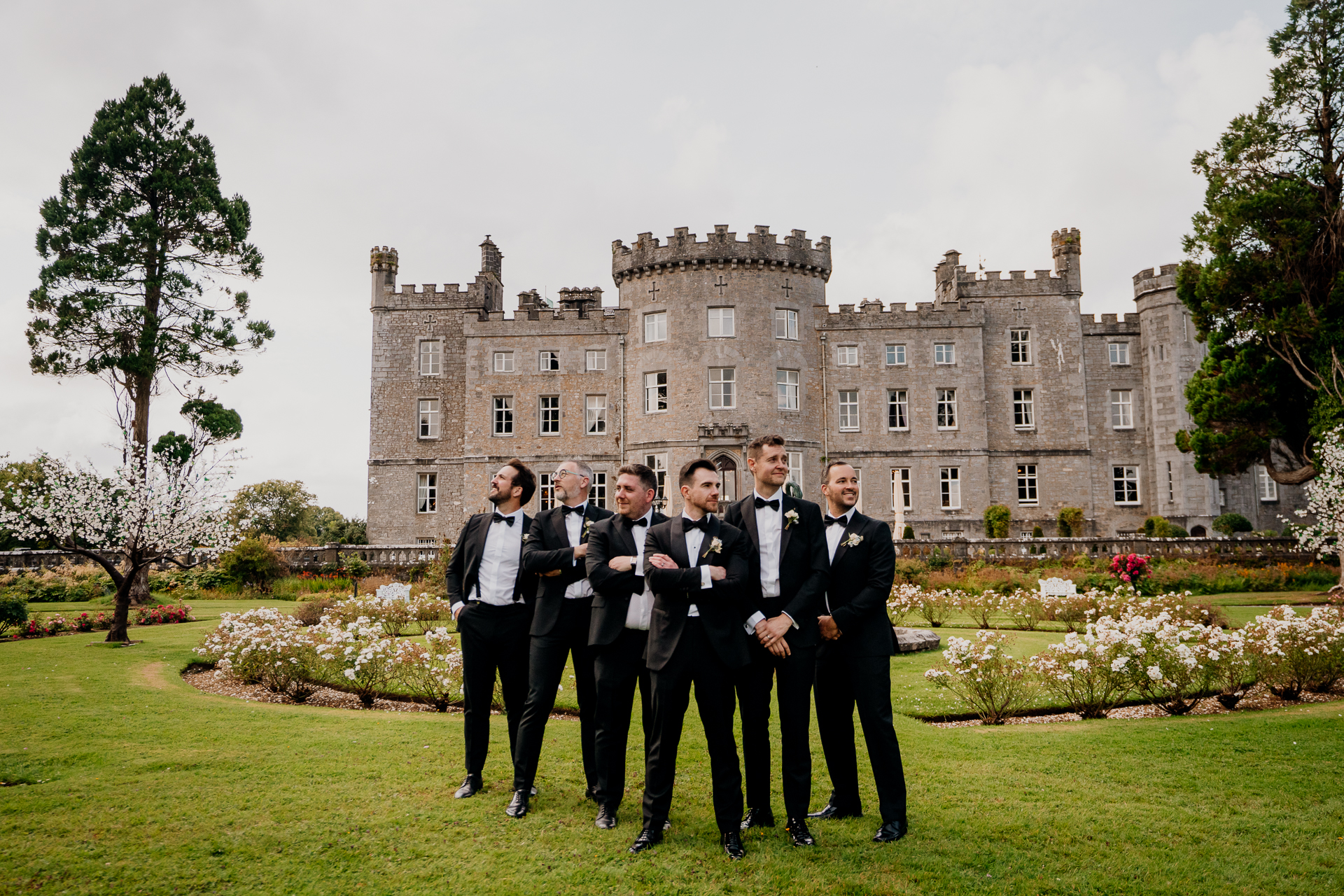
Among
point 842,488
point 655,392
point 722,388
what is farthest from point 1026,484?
point 842,488

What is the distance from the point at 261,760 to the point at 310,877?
8.00ft

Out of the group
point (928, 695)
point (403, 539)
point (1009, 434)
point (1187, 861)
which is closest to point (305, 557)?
point (403, 539)

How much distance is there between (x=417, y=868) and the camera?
439 centimetres

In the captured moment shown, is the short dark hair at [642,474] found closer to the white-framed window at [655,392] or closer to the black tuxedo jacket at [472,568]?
the black tuxedo jacket at [472,568]

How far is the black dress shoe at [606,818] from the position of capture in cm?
503

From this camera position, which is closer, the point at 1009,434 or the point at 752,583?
the point at 752,583

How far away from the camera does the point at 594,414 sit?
1264 inches

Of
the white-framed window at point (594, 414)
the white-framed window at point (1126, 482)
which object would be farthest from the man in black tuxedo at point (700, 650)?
the white-framed window at point (1126, 482)

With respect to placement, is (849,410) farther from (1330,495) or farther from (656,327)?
(1330,495)

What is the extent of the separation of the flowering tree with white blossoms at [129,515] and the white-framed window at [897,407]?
23.3m

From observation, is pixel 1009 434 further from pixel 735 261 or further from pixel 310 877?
pixel 310 877

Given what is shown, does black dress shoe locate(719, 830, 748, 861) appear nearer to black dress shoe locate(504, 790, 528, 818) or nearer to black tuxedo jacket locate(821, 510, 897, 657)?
black tuxedo jacket locate(821, 510, 897, 657)

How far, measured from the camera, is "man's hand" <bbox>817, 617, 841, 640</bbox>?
502 centimetres

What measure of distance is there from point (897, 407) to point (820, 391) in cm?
316
